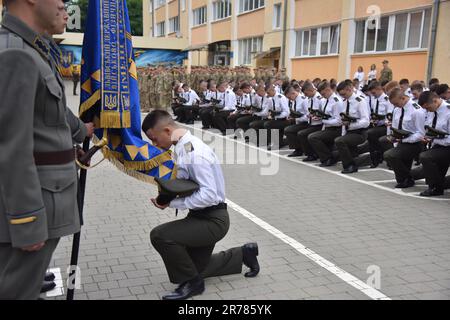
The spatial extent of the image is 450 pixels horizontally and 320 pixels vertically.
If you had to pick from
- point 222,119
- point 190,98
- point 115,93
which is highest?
point 115,93

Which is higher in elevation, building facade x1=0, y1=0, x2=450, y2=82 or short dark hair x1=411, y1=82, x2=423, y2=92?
building facade x1=0, y1=0, x2=450, y2=82

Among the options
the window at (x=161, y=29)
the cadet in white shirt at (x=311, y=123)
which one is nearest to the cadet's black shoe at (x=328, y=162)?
the cadet in white shirt at (x=311, y=123)

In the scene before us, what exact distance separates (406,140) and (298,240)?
346 centimetres

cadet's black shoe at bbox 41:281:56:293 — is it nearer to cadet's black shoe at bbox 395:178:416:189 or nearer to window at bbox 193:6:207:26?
cadet's black shoe at bbox 395:178:416:189

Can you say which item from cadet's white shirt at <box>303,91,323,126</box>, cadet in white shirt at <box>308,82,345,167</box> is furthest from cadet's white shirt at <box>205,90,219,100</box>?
cadet in white shirt at <box>308,82,345,167</box>

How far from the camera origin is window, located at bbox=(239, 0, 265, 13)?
100 ft

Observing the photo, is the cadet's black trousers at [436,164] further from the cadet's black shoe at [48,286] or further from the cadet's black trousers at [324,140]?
the cadet's black shoe at [48,286]

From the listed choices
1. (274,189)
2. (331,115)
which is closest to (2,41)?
(274,189)

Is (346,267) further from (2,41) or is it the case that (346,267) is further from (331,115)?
(331,115)

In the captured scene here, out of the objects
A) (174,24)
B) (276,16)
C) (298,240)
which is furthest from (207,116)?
(174,24)

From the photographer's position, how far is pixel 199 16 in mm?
43000

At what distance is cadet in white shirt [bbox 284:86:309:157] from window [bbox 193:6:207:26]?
1281 inches

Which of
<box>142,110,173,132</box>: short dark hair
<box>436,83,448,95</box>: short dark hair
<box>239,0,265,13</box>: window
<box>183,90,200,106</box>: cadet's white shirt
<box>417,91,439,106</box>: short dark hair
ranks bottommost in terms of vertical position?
<box>183,90,200,106</box>: cadet's white shirt

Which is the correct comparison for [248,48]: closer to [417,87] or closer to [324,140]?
[417,87]
